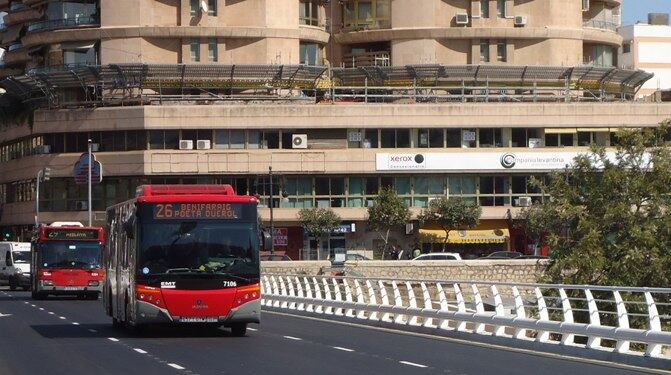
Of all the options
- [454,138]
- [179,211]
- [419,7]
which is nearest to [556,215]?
[179,211]

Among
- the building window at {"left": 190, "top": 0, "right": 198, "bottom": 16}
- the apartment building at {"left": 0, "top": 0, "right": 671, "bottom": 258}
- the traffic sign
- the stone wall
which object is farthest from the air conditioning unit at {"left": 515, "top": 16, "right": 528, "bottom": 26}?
the traffic sign

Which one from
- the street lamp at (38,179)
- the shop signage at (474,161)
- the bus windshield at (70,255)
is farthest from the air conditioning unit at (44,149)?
the bus windshield at (70,255)

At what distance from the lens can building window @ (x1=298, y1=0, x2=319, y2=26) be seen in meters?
97.1

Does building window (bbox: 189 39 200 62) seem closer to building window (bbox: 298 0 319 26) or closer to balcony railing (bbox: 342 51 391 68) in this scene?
building window (bbox: 298 0 319 26)

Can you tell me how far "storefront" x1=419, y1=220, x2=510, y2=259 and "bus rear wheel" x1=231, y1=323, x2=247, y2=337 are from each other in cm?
5935

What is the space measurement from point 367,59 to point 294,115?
972 centimetres

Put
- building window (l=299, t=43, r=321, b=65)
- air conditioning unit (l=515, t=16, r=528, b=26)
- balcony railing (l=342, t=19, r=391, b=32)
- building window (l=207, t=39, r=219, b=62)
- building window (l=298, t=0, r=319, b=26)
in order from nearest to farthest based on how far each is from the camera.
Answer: building window (l=207, t=39, r=219, b=62) → air conditioning unit (l=515, t=16, r=528, b=26) → building window (l=299, t=43, r=321, b=65) → building window (l=298, t=0, r=319, b=26) → balcony railing (l=342, t=19, r=391, b=32)

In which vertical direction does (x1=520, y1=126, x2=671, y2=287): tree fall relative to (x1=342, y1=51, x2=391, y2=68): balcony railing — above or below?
below

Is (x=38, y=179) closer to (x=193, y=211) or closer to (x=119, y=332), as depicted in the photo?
(x=119, y=332)

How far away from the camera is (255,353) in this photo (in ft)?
83.9

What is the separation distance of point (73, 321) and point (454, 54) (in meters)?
60.4

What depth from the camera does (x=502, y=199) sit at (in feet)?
302

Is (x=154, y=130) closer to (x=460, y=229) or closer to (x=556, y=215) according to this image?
(x=460, y=229)

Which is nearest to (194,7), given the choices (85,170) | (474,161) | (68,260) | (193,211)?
(85,170)
